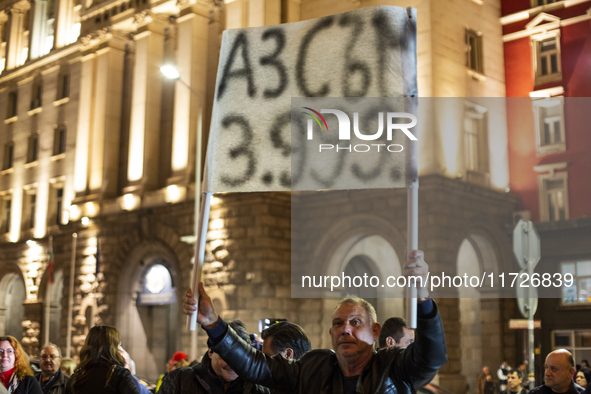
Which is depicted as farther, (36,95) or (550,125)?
(36,95)

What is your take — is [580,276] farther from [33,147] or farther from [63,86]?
[33,147]

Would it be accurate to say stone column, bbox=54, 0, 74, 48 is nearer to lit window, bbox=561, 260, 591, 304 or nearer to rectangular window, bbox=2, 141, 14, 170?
rectangular window, bbox=2, 141, 14, 170

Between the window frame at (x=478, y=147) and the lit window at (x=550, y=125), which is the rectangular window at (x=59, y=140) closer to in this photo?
the window frame at (x=478, y=147)

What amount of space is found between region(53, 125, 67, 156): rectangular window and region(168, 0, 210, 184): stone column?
9.39 m

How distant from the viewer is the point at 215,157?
4.64 meters

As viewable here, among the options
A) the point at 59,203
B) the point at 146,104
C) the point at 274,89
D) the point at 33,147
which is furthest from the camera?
the point at 33,147

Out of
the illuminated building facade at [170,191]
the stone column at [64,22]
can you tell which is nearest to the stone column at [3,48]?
the illuminated building facade at [170,191]

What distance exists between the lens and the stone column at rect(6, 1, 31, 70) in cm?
4000

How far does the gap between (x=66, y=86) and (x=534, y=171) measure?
21893 mm

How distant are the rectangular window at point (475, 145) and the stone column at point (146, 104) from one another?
11538mm

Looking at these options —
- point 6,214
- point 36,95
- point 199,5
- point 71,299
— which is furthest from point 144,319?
point 36,95

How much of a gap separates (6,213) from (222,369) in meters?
35.0

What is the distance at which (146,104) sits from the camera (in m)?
28.5

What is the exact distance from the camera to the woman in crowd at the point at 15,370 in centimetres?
646
